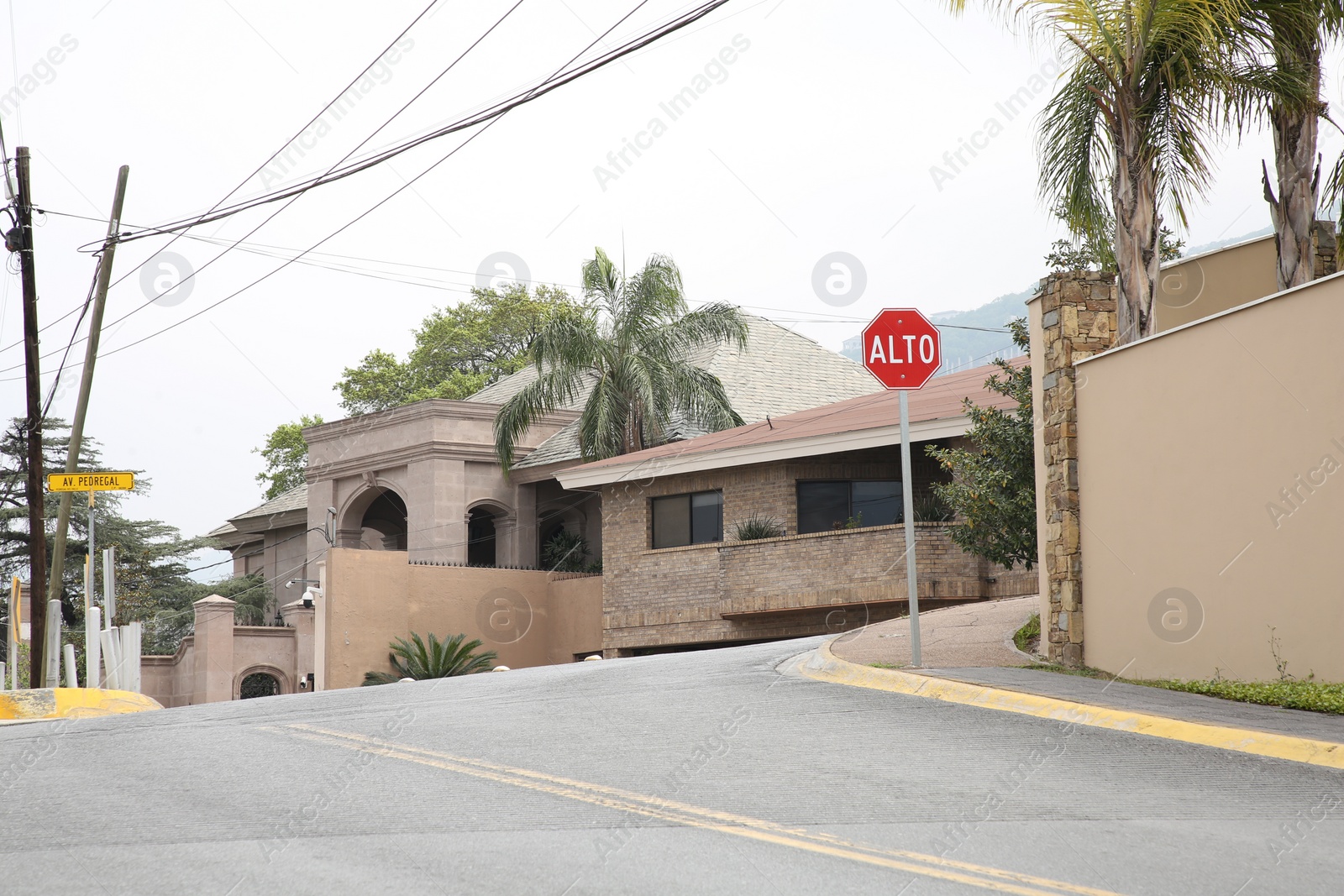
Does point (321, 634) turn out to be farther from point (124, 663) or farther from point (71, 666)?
point (124, 663)

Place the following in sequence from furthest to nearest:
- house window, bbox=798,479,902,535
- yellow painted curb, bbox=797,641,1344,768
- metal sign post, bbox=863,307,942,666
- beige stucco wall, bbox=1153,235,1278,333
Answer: house window, bbox=798,479,902,535
beige stucco wall, bbox=1153,235,1278,333
metal sign post, bbox=863,307,942,666
yellow painted curb, bbox=797,641,1344,768

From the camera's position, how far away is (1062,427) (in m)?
13.3

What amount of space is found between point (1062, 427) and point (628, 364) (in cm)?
1883

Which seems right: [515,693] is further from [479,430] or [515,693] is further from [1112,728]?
[479,430]

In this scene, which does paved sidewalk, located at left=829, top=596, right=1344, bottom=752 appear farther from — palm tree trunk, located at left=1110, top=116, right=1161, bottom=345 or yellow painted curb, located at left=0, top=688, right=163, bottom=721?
yellow painted curb, located at left=0, top=688, right=163, bottom=721

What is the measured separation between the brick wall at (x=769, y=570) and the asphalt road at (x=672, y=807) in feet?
45.8

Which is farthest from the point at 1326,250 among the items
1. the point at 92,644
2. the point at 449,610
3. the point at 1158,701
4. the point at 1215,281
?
the point at 449,610

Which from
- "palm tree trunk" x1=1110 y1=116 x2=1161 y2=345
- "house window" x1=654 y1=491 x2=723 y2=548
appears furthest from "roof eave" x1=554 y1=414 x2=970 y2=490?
"palm tree trunk" x1=1110 y1=116 x2=1161 y2=345

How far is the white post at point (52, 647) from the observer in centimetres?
2012

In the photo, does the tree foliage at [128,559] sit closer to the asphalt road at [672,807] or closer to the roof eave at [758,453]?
the roof eave at [758,453]

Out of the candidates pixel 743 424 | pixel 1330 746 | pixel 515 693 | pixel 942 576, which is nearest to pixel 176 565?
pixel 743 424

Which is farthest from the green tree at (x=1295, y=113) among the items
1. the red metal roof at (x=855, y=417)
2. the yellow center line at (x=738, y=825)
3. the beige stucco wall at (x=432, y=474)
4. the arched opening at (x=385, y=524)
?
the arched opening at (x=385, y=524)

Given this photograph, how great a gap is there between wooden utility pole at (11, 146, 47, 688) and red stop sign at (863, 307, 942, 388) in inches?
585

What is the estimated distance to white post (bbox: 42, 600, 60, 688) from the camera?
792 inches
